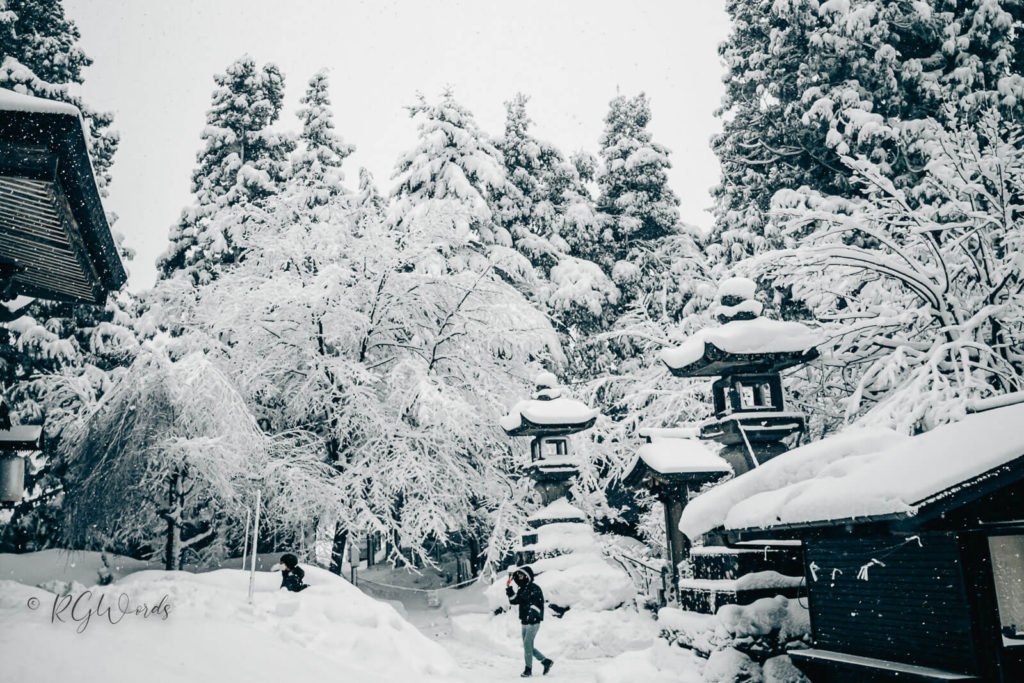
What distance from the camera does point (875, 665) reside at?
5742 mm

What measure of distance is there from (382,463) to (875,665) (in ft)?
36.0

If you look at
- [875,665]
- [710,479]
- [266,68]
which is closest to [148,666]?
[875,665]

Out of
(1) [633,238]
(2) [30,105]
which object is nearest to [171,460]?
(2) [30,105]

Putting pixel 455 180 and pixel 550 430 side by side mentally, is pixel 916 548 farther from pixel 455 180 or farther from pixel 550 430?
pixel 455 180

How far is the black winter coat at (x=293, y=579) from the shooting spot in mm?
9969

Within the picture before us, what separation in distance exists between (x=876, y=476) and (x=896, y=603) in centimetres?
115

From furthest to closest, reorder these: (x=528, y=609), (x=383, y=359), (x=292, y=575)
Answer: (x=383, y=359), (x=292, y=575), (x=528, y=609)

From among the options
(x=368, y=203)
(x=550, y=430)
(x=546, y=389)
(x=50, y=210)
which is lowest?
(x=550, y=430)

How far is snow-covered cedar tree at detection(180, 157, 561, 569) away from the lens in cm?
1511

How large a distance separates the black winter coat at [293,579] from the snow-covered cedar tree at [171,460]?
346 centimetres

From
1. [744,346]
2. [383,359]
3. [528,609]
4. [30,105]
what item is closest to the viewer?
[30,105]

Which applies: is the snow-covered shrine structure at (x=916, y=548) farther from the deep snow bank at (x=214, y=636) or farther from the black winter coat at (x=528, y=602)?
the deep snow bank at (x=214, y=636)

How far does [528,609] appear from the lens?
9.98 meters

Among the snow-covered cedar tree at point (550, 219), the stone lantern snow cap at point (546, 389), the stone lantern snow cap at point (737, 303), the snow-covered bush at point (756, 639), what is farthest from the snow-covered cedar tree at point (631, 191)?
the snow-covered bush at point (756, 639)
